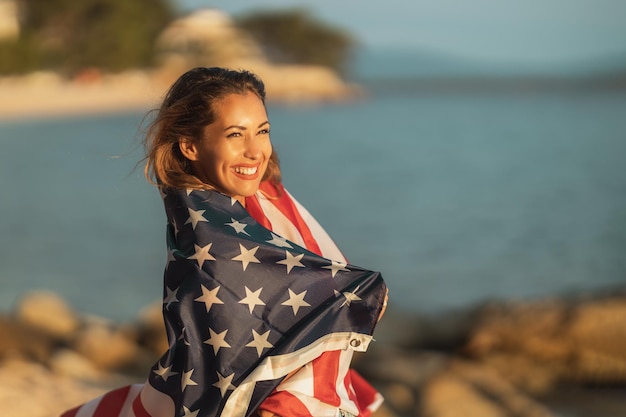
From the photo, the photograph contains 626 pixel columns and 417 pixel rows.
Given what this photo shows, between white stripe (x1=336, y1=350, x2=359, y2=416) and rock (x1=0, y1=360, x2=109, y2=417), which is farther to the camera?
rock (x1=0, y1=360, x2=109, y2=417)

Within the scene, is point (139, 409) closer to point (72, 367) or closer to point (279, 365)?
point (279, 365)

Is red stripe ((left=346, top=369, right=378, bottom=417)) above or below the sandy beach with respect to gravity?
below

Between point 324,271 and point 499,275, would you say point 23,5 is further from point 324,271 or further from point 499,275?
point 324,271

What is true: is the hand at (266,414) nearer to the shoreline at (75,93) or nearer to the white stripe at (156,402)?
the white stripe at (156,402)

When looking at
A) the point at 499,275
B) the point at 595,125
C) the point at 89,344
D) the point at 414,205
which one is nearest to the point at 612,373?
the point at 89,344

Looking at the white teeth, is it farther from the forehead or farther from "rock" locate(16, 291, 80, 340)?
"rock" locate(16, 291, 80, 340)

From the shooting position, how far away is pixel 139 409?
2775mm

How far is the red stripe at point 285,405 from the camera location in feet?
8.38

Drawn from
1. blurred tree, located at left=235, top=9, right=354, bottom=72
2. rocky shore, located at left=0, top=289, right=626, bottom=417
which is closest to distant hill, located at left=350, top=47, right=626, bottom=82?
blurred tree, located at left=235, top=9, right=354, bottom=72

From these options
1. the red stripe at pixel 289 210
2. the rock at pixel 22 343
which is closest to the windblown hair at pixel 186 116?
the red stripe at pixel 289 210

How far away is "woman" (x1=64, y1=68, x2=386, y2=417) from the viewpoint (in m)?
2.58

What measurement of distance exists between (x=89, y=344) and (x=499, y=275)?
7.52 m

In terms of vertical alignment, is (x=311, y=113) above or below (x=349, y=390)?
above

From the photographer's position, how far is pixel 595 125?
38906mm
